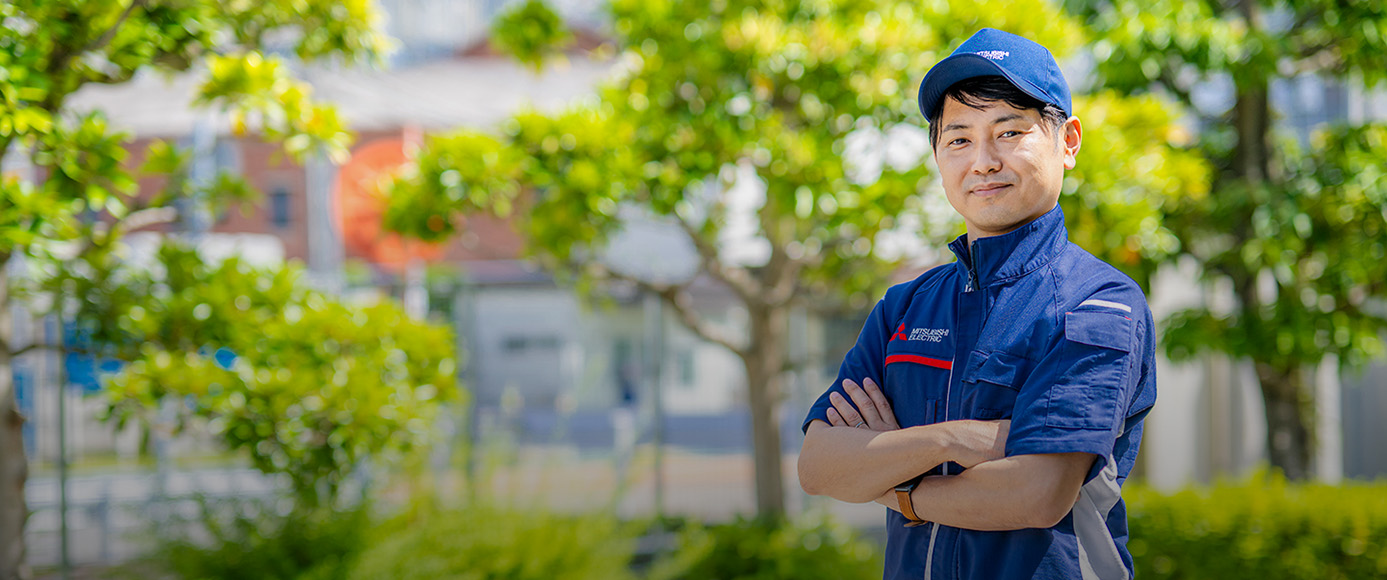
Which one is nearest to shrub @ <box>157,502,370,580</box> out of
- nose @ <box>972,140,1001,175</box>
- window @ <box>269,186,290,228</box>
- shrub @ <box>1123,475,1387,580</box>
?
nose @ <box>972,140,1001,175</box>

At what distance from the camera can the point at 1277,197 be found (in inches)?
173

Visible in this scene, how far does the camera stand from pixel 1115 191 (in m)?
3.62

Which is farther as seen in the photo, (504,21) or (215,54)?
(504,21)

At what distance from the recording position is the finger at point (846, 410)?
1.49 meters

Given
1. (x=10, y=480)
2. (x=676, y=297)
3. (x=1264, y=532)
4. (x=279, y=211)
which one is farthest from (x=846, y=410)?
(x=279, y=211)

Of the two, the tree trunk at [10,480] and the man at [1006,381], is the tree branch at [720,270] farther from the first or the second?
the man at [1006,381]

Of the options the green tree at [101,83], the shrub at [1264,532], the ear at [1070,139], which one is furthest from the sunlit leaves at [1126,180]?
the green tree at [101,83]

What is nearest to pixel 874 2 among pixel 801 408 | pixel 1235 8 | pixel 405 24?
pixel 1235 8

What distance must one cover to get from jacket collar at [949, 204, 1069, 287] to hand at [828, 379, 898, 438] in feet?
0.74

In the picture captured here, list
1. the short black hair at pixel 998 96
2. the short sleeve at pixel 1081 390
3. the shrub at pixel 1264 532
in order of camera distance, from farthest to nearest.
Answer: the shrub at pixel 1264 532 → the short black hair at pixel 998 96 → the short sleeve at pixel 1081 390

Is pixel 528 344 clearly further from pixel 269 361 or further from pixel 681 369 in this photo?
pixel 269 361

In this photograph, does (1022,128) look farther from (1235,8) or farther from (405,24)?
(405,24)

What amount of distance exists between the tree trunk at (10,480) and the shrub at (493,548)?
99 centimetres

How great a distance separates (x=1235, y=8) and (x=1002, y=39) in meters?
4.37
